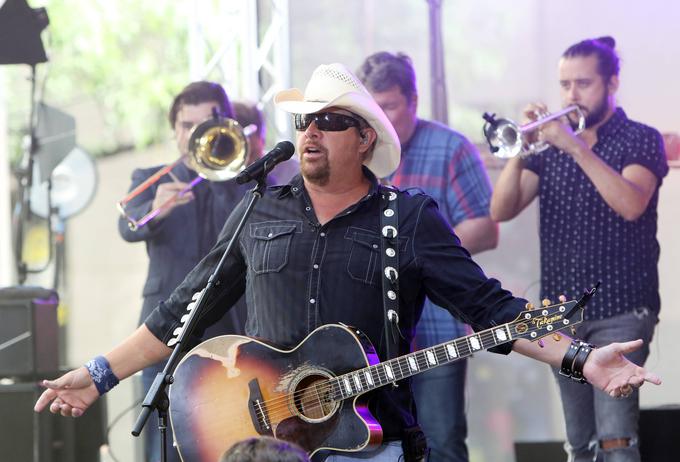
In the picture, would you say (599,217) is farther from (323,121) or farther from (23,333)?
(23,333)

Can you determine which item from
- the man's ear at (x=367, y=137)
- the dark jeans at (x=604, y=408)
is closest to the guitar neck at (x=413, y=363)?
the man's ear at (x=367, y=137)

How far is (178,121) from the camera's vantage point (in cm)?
632

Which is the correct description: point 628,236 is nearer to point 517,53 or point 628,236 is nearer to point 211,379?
point 517,53

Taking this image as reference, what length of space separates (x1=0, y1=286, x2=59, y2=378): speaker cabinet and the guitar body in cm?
227

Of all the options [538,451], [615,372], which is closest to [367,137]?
[615,372]

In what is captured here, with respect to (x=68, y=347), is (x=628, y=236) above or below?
above

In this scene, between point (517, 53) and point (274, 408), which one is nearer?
point (274, 408)

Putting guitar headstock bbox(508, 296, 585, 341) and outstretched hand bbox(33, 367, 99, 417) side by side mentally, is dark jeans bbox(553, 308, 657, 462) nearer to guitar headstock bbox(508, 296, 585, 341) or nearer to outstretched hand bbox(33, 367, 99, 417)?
guitar headstock bbox(508, 296, 585, 341)

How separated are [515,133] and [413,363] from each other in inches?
88.3

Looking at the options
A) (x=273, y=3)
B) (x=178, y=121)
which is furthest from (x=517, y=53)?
(x=178, y=121)

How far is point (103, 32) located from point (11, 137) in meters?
1.33

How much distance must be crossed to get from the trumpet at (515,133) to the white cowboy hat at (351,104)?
153 centimetres

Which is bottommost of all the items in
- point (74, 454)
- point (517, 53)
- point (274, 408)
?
point (74, 454)

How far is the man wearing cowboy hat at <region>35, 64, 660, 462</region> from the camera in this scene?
12.6 feet
